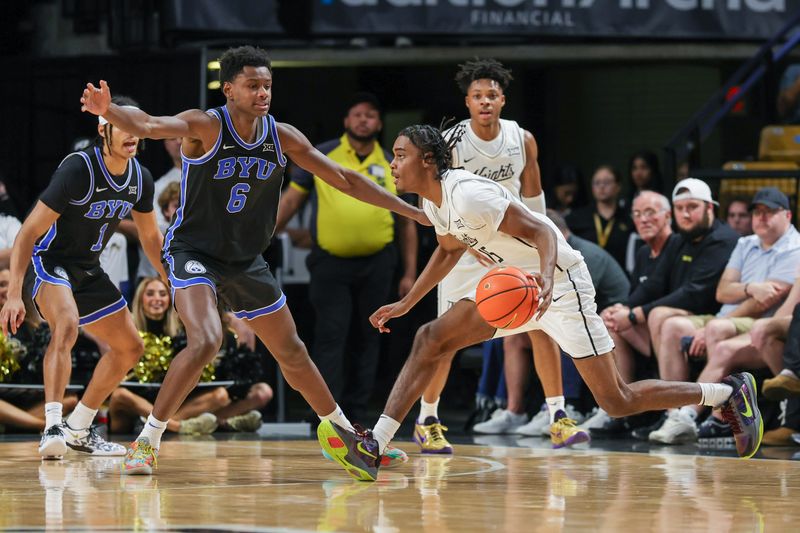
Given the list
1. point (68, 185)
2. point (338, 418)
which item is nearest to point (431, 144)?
point (338, 418)

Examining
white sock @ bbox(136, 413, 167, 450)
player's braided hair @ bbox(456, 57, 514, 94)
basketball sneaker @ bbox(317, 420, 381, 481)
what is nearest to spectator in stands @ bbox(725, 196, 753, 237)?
player's braided hair @ bbox(456, 57, 514, 94)

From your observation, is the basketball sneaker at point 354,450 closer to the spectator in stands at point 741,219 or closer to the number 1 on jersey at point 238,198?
the number 1 on jersey at point 238,198

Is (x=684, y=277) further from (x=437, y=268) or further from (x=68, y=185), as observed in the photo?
(x=68, y=185)

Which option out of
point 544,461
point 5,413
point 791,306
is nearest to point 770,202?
point 791,306

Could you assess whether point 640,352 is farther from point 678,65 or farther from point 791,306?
point 678,65

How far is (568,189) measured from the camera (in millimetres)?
13117

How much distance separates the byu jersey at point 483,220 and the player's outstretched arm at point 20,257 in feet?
7.24

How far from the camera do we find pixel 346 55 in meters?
13.3

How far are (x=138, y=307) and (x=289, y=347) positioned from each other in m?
3.57

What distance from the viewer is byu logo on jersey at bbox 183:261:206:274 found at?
7.16 m

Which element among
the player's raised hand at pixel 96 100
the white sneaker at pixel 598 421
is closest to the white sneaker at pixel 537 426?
the white sneaker at pixel 598 421

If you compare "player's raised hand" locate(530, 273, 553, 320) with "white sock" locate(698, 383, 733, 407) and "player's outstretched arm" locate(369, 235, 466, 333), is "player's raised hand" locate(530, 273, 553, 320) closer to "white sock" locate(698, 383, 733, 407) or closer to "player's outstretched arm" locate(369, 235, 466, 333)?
"player's outstretched arm" locate(369, 235, 466, 333)

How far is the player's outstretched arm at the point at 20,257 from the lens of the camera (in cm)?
773

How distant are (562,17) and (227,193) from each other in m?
6.26
